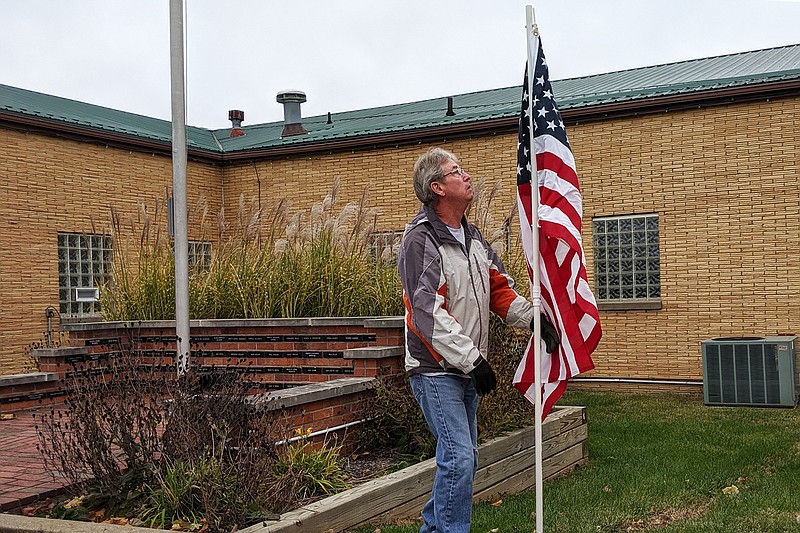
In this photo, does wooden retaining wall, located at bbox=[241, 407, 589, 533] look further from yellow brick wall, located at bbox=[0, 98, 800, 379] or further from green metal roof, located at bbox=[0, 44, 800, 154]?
green metal roof, located at bbox=[0, 44, 800, 154]

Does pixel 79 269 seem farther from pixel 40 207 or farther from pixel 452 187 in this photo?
pixel 452 187

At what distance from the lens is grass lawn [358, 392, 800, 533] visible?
590 cm

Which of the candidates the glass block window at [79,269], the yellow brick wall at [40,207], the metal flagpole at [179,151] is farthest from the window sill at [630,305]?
the metal flagpole at [179,151]

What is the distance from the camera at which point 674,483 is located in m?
7.09

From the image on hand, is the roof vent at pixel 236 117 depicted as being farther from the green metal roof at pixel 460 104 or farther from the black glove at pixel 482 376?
the black glove at pixel 482 376

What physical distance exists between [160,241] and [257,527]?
606 centimetres

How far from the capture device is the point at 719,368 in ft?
39.9

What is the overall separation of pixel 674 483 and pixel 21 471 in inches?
182

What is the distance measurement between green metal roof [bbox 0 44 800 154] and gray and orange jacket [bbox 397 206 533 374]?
390 inches

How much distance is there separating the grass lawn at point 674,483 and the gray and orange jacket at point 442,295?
4.38 feet

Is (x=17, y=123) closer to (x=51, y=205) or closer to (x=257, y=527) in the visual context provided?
(x=51, y=205)

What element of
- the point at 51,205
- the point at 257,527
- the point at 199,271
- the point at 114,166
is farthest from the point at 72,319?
the point at 257,527

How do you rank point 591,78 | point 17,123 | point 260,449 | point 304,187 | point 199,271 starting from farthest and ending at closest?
1. point 591,78
2. point 304,187
3. point 17,123
4. point 199,271
5. point 260,449

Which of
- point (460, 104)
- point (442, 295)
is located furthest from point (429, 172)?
point (460, 104)
